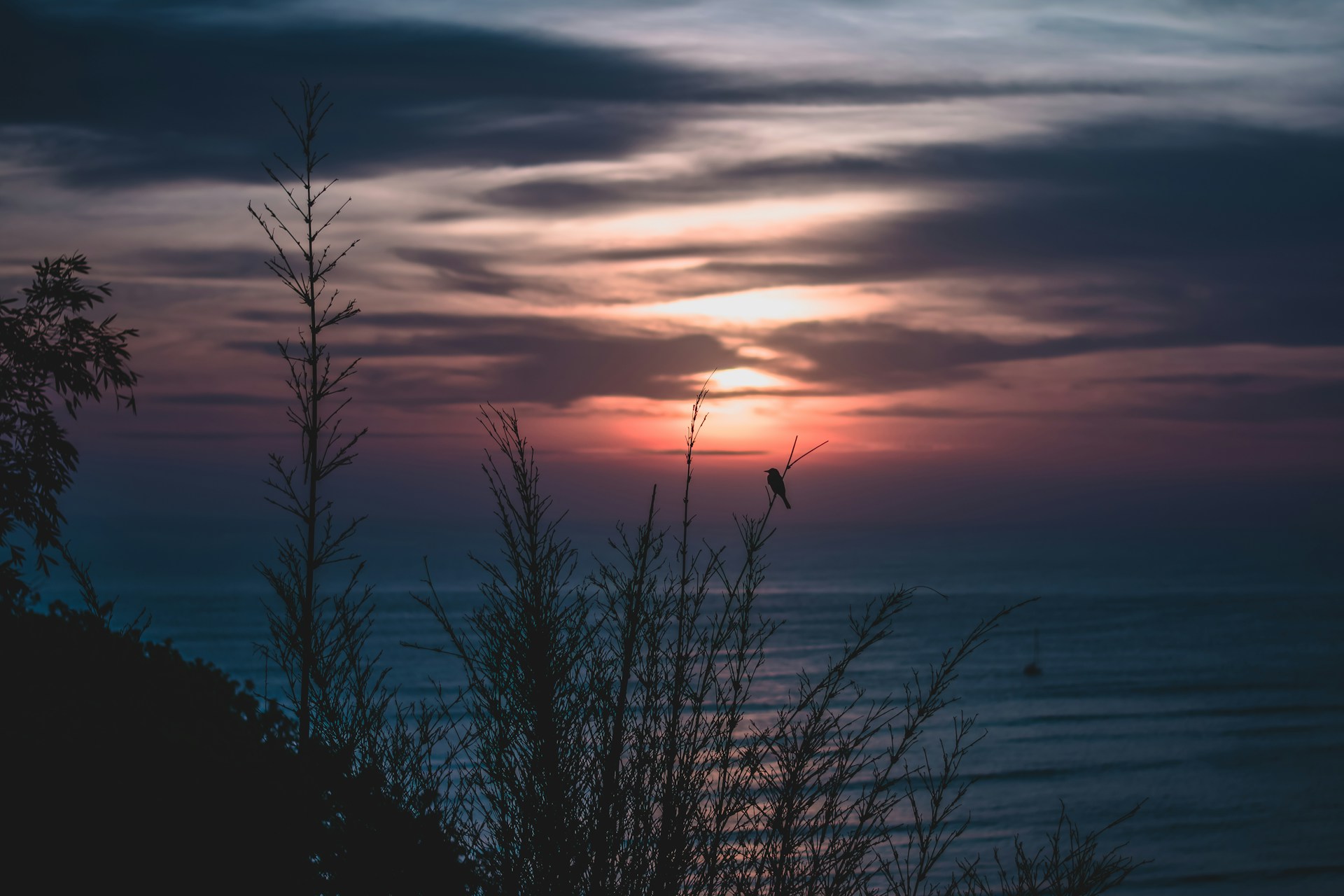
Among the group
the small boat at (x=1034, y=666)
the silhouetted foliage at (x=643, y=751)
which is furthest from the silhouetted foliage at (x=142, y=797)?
the small boat at (x=1034, y=666)

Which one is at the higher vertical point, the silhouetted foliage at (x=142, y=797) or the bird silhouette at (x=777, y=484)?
the bird silhouette at (x=777, y=484)

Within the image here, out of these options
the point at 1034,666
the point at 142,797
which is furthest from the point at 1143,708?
the point at 142,797

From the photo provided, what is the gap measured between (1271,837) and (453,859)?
49.8 m

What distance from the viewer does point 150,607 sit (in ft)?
506

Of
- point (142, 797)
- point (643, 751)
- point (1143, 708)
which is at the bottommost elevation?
point (1143, 708)

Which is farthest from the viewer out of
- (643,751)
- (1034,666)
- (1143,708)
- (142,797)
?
(1034,666)

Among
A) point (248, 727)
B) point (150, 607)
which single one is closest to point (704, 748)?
point (248, 727)

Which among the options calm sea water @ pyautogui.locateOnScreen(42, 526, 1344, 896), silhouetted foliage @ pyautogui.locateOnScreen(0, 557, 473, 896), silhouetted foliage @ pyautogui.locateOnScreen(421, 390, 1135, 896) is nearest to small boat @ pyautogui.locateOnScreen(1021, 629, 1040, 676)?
calm sea water @ pyautogui.locateOnScreen(42, 526, 1344, 896)

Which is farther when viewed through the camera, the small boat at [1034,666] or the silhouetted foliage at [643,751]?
the small boat at [1034,666]

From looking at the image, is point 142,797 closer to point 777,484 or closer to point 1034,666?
point 777,484

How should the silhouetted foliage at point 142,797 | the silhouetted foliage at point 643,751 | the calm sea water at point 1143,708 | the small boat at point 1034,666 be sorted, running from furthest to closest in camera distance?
A: 1. the small boat at point 1034,666
2. the calm sea water at point 1143,708
3. the silhouetted foliage at point 142,797
4. the silhouetted foliage at point 643,751

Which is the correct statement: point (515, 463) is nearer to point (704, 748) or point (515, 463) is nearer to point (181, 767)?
point (704, 748)

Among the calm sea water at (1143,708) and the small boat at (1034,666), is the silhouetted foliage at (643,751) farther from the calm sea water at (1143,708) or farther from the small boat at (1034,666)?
the small boat at (1034,666)

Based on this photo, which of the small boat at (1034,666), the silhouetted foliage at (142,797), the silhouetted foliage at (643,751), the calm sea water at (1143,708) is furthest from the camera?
the small boat at (1034,666)
